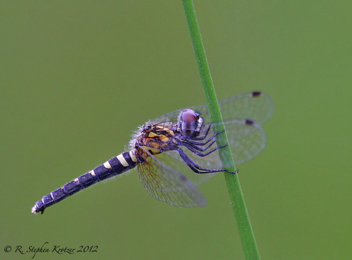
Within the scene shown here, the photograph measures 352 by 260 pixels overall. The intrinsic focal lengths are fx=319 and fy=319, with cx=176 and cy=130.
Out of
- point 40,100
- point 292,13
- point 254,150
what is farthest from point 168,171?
point 292,13

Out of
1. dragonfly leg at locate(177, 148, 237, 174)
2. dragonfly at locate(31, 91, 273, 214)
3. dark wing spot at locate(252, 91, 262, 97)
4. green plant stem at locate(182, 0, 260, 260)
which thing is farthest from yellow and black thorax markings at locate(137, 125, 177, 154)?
green plant stem at locate(182, 0, 260, 260)

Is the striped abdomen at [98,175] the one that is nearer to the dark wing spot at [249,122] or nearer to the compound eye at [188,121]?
the compound eye at [188,121]

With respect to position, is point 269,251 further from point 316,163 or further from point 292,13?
point 292,13

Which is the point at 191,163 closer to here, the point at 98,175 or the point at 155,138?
the point at 155,138

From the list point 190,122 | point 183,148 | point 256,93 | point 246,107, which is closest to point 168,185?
point 183,148

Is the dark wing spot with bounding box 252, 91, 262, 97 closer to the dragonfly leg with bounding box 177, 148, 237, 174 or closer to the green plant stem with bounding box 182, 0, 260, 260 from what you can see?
the dragonfly leg with bounding box 177, 148, 237, 174

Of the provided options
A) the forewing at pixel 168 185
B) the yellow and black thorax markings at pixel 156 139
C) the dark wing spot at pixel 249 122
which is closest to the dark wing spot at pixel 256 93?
the dark wing spot at pixel 249 122

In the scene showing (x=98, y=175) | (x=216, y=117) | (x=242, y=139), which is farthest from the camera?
(x=98, y=175)
